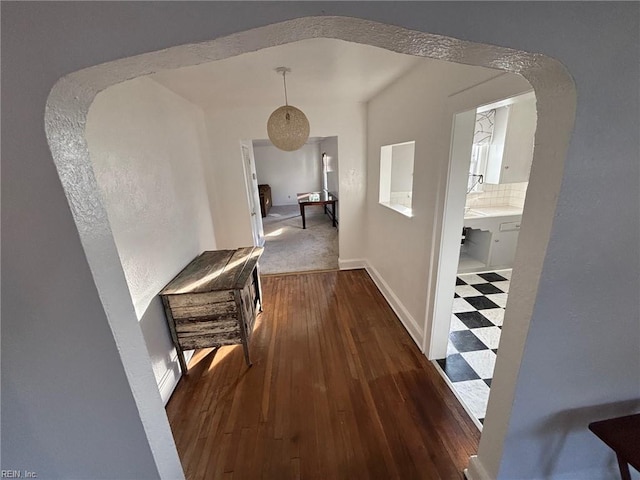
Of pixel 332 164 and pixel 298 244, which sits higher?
pixel 332 164

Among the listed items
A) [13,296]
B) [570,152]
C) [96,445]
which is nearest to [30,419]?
[96,445]

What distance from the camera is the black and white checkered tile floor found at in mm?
1840

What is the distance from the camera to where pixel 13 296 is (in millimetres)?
705

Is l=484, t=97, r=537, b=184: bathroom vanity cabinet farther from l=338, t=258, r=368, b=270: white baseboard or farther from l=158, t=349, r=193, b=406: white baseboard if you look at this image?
l=158, t=349, r=193, b=406: white baseboard

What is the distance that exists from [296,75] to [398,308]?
7.90 ft

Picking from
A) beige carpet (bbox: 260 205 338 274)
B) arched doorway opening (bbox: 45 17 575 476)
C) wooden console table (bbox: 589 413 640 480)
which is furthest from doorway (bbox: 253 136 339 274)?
wooden console table (bbox: 589 413 640 480)

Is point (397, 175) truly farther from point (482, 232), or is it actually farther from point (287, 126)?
point (287, 126)

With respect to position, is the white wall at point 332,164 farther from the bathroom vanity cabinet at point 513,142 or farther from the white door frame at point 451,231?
the white door frame at point 451,231

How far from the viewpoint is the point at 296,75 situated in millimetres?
2117

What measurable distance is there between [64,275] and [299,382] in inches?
66.9

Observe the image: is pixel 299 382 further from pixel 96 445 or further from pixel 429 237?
pixel 429 237

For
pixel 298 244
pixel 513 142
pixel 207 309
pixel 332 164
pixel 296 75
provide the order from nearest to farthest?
pixel 207 309 → pixel 296 75 → pixel 513 142 → pixel 298 244 → pixel 332 164

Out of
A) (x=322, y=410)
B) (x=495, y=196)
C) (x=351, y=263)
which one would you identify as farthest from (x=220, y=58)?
(x=495, y=196)

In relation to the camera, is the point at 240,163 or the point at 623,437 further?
the point at 240,163
